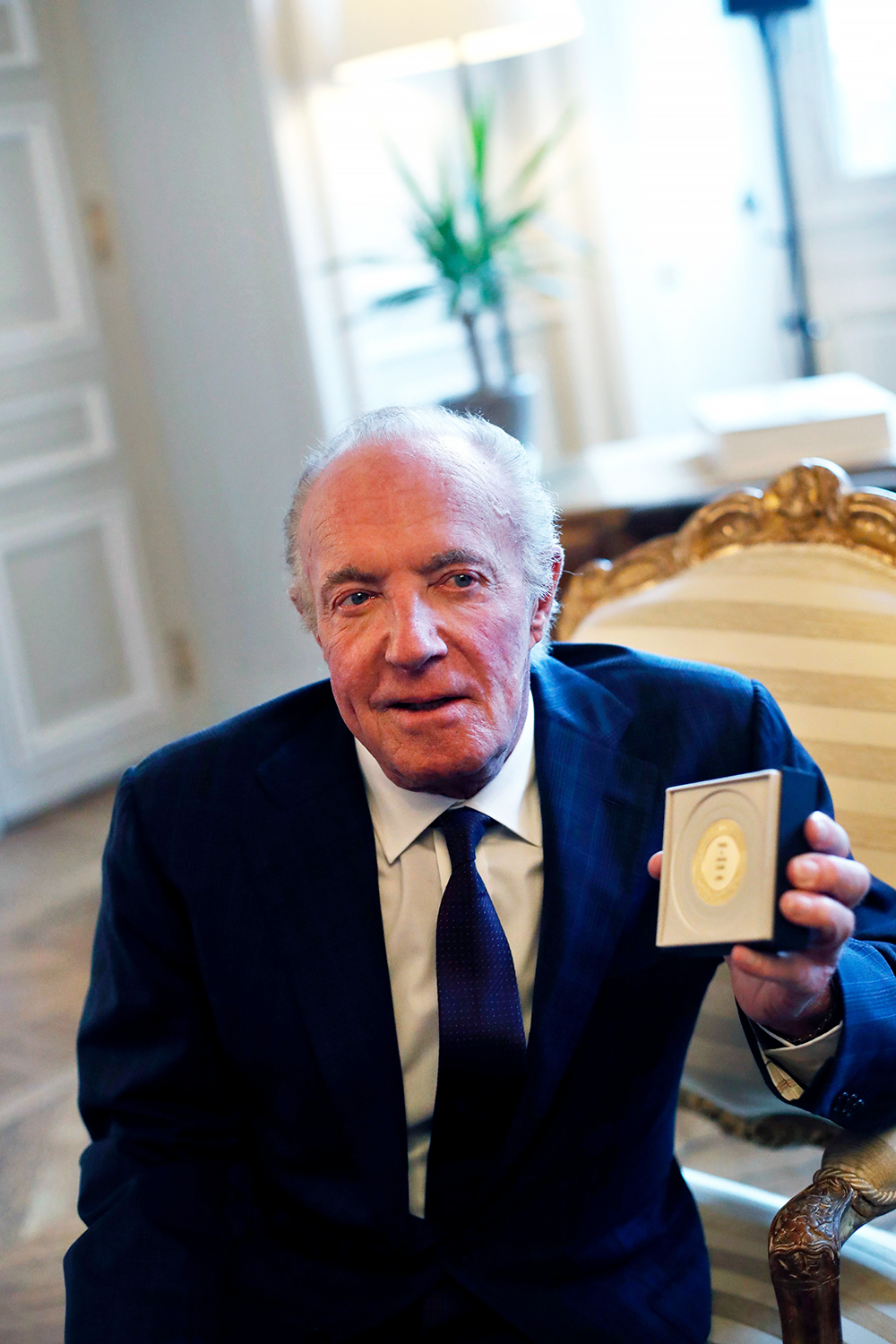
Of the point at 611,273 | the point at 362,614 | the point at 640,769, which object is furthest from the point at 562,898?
the point at 611,273

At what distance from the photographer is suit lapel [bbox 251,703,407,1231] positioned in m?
1.07

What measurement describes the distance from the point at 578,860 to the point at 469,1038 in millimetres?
170

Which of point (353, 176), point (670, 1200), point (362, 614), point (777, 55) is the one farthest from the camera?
point (353, 176)

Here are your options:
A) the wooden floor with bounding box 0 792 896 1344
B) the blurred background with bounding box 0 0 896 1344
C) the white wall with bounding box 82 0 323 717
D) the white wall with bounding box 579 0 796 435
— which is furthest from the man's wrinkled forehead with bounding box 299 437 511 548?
the white wall with bounding box 579 0 796 435

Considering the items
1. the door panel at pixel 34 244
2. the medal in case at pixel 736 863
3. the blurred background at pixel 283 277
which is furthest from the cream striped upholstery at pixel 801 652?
the door panel at pixel 34 244

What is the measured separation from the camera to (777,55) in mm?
3713

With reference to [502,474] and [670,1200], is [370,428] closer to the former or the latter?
[502,474]

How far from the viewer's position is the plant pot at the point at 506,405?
10.8 ft

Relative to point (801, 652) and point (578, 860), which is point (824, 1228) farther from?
point (801, 652)

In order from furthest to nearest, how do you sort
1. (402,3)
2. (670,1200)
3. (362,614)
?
(402,3), (670,1200), (362,614)

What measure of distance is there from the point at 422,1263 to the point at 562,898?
1.07ft

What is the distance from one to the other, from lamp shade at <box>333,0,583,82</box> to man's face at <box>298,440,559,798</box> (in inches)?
96.1

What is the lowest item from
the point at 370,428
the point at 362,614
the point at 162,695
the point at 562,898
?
the point at 162,695

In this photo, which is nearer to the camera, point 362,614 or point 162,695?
point 362,614
